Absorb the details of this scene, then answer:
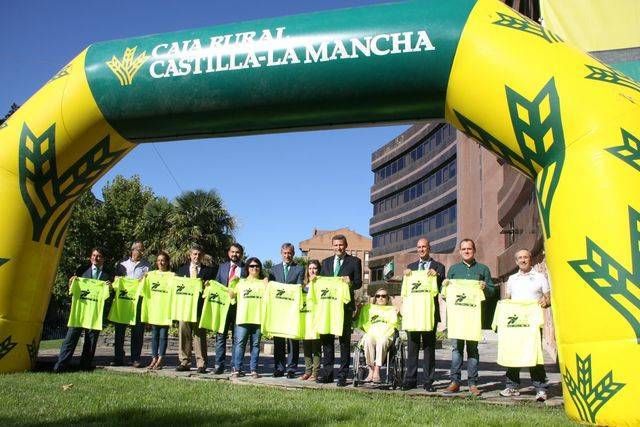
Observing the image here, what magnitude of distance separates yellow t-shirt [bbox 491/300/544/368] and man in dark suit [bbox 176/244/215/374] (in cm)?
462

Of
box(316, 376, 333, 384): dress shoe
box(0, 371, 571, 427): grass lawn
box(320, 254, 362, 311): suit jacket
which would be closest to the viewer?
box(0, 371, 571, 427): grass lawn

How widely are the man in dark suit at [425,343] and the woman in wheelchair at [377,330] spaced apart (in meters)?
0.35

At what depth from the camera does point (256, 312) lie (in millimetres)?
9359

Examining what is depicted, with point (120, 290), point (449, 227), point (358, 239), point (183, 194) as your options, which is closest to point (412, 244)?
point (449, 227)

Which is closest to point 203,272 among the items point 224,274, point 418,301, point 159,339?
point 224,274

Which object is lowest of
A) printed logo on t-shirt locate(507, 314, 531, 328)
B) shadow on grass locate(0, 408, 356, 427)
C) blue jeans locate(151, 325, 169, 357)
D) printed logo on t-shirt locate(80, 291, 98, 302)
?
shadow on grass locate(0, 408, 356, 427)

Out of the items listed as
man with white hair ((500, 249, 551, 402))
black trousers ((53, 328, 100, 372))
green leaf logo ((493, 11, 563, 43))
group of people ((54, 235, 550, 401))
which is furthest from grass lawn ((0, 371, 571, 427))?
green leaf logo ((493, 11, 563, 43))

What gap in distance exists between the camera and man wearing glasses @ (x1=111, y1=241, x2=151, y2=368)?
10.1 metres

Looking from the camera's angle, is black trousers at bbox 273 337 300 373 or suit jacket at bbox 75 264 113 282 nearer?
black trousers at bbox 273 337 300 373

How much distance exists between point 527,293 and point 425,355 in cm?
161

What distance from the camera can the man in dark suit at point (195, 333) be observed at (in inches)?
376

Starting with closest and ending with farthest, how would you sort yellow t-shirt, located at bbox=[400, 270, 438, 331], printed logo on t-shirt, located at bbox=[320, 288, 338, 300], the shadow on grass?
the shadow on grass, yellow t-shirt, located at bbox=[400, 270, 438, 331], printed logo on t-shirt, located at bbox=[320, 288, 338, 300]

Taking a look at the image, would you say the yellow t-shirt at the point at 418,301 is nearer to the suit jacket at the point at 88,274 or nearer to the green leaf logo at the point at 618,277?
the green leaf logo at the point at 618,277

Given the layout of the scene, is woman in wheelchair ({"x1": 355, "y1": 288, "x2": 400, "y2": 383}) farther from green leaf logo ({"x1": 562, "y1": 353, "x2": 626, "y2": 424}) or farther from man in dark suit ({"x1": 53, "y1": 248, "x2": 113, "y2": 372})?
man in dark suit ({"x1": 53, "y1": 248, "x2": 113, "y2": 372})
